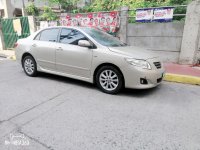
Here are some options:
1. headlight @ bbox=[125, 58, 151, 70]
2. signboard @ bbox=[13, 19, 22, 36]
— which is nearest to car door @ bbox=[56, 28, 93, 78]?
headlight @ bbox=[125, 58, 151, 70]

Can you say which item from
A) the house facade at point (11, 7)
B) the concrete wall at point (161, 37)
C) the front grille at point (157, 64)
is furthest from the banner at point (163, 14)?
the house facade at point (11, 7)

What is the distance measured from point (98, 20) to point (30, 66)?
153 inches

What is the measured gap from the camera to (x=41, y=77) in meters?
5.98

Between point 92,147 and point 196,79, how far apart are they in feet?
13.1

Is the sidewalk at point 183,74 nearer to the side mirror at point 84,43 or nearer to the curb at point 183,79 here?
the curb at point 183,79

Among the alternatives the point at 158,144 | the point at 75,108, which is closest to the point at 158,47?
the point at 75,108

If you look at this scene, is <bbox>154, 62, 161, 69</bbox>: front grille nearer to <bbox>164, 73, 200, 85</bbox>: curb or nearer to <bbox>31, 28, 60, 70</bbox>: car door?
<bbox>164, 73, 200, 85</bbox>: curb

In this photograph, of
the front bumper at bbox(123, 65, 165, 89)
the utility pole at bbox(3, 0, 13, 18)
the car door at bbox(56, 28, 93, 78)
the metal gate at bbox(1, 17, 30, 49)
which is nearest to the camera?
the front bumper at bbox(123, 65, 165, 89)

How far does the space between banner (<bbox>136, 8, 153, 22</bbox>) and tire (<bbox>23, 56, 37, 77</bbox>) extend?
4404mm

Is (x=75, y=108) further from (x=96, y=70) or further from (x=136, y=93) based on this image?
(x=136, y=93)

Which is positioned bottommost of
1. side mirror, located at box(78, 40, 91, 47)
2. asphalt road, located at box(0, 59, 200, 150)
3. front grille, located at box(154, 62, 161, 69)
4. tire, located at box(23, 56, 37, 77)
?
asphalt road, located at box(0, 59, 200, 150)

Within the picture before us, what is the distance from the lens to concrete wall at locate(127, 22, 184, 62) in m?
7.06

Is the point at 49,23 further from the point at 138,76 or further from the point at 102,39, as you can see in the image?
the point at 138,76

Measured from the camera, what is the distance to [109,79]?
4504 millimetres
